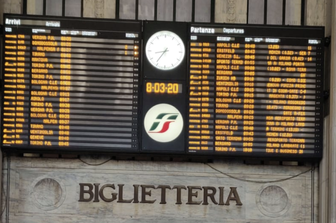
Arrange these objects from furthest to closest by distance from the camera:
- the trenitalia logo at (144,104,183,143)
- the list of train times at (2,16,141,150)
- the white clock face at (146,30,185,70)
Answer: the white clock face at (146,30,185,70) < the trenitalia logo at (144,104,183,143) < the list of train times at (2,16,141,150)

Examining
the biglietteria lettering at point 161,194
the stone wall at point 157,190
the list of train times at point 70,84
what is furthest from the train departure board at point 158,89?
the biglietteria lettering at point 161,194

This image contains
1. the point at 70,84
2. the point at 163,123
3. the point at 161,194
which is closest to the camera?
the point at 70,84

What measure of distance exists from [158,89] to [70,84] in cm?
172

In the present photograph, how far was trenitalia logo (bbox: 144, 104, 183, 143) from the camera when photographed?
44.7 feet

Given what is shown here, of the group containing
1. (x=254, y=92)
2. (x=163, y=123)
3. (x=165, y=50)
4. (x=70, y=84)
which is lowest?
Answer: (x=163, y=123)

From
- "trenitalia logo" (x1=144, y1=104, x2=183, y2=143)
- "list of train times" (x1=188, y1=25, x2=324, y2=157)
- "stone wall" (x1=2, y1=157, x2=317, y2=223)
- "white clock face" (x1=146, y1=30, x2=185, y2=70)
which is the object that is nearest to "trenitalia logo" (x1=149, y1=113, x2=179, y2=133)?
"trenitalia logo" (x1=144, y1=104, x2=183, y2=143)

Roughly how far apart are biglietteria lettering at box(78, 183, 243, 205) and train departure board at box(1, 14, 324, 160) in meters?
0.75

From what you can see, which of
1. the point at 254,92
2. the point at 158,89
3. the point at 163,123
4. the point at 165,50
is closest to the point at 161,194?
the point at 163,123

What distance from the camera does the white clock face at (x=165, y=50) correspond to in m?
13.8

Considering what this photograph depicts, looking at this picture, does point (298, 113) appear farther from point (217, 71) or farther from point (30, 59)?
point (30, 59)

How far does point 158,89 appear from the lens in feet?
44.9

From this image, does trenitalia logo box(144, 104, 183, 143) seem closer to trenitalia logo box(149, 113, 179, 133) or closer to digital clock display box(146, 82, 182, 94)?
trenitalia logo box(149, 113, 179, 133)

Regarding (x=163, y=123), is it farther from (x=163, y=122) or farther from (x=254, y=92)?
(x=254, y=92)

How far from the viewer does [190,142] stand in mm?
13617
